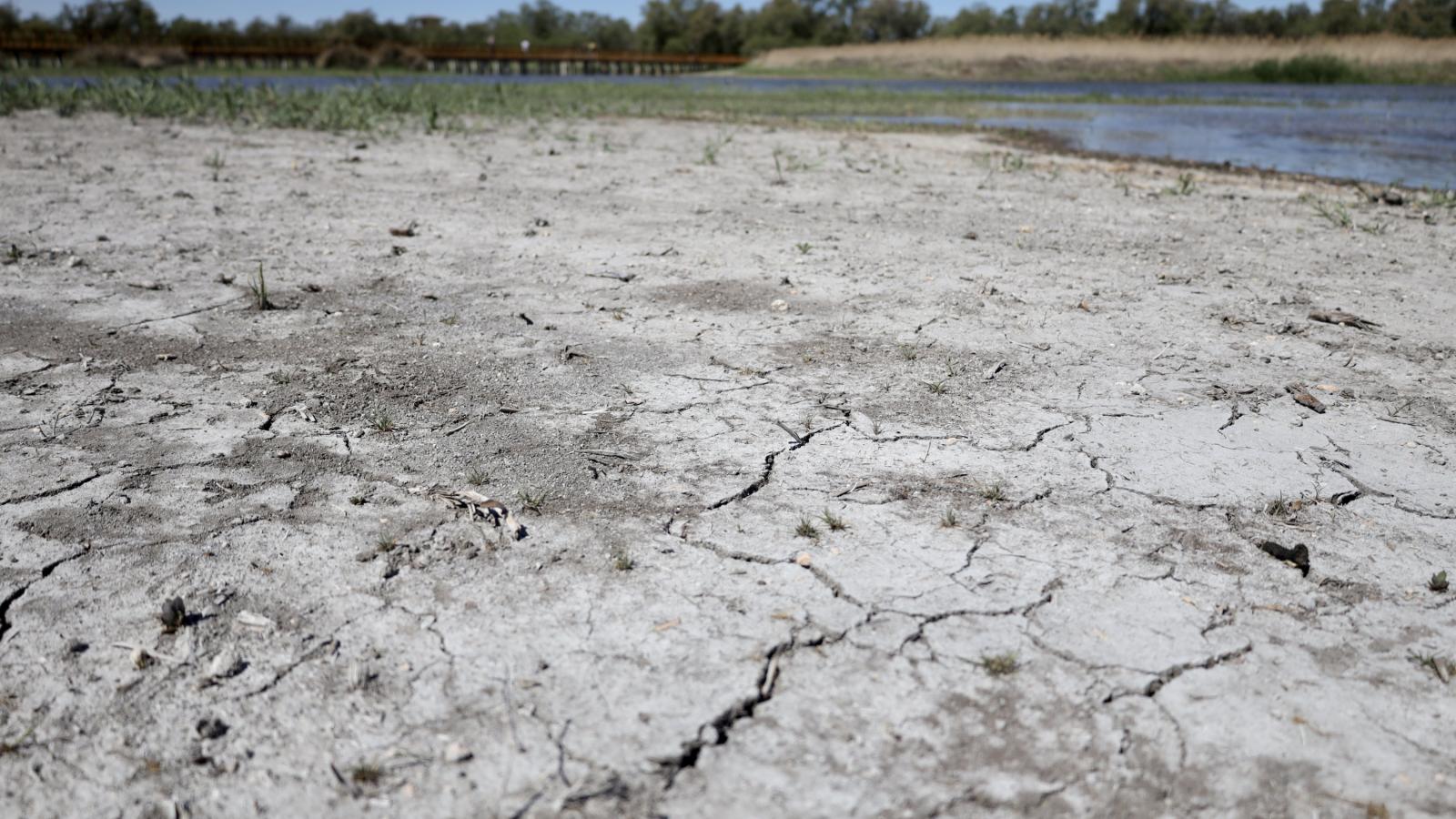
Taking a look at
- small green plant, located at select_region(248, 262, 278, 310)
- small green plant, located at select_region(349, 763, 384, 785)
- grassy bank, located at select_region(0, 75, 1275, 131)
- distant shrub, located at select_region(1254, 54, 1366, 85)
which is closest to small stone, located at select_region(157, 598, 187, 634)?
small green plant, located at select_region(349, 763, 384, 785)

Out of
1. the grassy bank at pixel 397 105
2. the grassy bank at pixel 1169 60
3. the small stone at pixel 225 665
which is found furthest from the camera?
the grassy bank at pixel 1169 60

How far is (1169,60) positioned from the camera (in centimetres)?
4225

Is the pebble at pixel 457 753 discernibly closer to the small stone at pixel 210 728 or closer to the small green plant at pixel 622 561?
the small stone at pixel 210 728

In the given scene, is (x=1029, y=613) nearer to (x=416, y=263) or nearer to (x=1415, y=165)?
(x=416, y=263)

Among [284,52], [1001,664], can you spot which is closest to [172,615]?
[1001,664]

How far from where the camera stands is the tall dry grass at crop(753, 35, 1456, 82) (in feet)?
121

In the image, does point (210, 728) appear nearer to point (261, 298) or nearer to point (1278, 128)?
point (261, 298)

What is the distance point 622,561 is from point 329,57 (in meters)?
52.4

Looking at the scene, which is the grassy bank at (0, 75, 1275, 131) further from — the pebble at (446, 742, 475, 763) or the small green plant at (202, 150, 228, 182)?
the pebble at (446, 742, 475, 763)

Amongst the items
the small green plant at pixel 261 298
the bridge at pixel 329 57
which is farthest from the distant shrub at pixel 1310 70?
the small green plant at pixel 261 298

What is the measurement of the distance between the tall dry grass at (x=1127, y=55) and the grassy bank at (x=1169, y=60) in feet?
0.12

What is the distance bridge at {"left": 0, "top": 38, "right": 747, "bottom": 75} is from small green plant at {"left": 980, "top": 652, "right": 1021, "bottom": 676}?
89.6 feet

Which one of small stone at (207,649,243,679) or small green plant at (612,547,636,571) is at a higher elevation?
small green plant at (612,547,636,571)

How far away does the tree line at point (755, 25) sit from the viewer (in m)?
51.3
